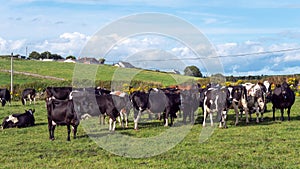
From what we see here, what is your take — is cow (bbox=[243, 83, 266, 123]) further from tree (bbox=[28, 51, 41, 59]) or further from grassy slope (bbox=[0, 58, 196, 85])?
tree (bbox=[28, 51, 41, 59])

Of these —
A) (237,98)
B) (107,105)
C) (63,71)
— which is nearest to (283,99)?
(237,98)

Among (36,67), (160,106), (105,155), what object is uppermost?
(36,67)

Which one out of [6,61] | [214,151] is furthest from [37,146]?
[6,61]

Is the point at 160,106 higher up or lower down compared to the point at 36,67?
lower down

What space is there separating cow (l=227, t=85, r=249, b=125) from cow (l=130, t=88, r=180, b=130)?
8.31ft

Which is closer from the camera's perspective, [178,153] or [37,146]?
[178,153]

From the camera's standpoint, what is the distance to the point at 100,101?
726 inches

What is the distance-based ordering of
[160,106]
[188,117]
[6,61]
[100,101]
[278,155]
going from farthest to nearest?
[6,61] → [188,117] → [160,106] → [100,101] → [278,155]

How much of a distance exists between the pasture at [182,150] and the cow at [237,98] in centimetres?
108

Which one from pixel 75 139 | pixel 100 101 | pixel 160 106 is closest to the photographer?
pixel 75 139

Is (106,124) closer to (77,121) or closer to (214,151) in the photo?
(77,121)

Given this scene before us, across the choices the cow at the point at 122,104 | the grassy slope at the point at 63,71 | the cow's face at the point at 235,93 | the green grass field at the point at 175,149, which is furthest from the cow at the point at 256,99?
the grassy slope at the point at 63,71

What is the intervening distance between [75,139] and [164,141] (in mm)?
3229

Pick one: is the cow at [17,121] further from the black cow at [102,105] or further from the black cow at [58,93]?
the black cow at [58,93]
